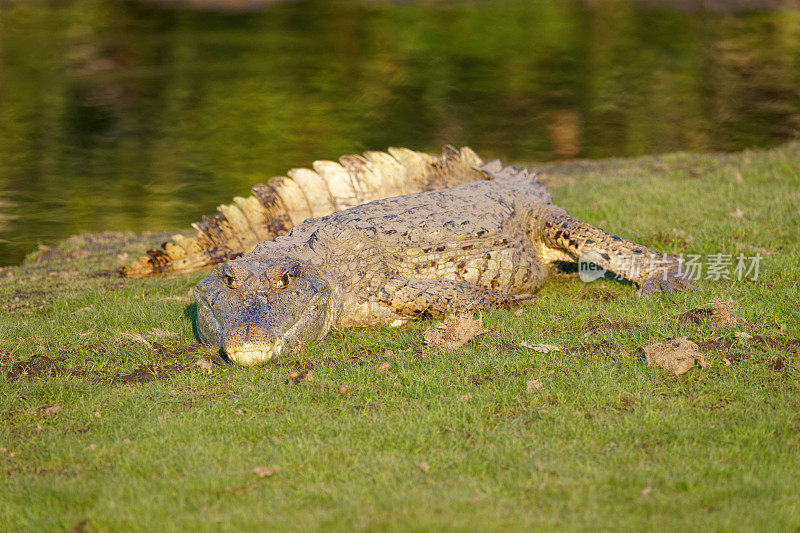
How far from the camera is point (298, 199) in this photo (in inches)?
358

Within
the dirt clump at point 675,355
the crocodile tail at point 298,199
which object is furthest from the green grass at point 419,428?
the crocodile tail at point 298,199

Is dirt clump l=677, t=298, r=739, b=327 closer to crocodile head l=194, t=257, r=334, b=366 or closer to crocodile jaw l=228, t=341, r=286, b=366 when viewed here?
crocodile head l=194, t=257, r=334, b=366

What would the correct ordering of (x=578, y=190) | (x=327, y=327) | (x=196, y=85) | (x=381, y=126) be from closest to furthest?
(x=327, y=327)
(x=578, y=190)
(x=381, y=126)
(x=196, y=85)

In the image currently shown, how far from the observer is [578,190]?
1080 cm

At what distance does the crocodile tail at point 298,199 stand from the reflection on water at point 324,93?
352cm

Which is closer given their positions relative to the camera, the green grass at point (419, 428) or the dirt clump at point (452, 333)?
the green grass at point (419, 428)

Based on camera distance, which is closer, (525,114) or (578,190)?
(578,190)

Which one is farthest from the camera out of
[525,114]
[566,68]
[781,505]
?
[566,68]

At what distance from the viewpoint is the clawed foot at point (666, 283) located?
24.0 feet

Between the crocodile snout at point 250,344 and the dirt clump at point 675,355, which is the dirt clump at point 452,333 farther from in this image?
the dirt clump at point 675,355

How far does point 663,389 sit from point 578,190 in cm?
582

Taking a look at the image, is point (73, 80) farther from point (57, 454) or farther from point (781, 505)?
point (781, 505)

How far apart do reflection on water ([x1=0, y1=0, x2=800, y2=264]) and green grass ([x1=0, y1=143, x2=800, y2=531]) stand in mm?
6490

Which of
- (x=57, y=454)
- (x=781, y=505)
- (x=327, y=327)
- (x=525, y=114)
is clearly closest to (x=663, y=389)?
(x=781, y=505)
